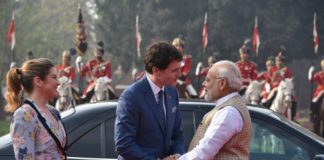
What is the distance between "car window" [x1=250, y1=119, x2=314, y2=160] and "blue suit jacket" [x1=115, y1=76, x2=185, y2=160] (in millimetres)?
1651

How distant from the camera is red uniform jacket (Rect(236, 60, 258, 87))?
20641mm

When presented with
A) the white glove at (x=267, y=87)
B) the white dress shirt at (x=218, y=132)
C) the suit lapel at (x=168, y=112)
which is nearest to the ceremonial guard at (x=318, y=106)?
the white glove at (x=267, y=87)

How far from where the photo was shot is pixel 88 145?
6.30 metres

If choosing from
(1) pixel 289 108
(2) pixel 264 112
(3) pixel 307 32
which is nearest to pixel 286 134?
(2) pixel 264 112

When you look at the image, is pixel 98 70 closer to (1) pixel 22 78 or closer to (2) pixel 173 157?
(2) pixel 173 157

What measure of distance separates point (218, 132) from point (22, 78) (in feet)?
3.79

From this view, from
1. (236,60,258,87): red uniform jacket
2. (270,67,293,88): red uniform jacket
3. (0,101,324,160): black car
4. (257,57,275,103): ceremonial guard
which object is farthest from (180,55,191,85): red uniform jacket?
(0,101,324,160): black car

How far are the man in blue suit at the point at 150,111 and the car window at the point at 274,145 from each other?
1.63 metres

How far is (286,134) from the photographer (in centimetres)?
630

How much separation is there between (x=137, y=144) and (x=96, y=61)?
16.4 metres

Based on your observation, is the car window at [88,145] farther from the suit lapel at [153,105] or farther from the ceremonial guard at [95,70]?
the ceremonial guard at [95,70]

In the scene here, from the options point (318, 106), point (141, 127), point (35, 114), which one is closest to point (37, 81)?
point (35, 114)

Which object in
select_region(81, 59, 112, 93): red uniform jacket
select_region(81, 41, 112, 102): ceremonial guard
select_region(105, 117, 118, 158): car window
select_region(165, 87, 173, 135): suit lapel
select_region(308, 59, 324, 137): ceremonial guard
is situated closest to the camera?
→ select_region(165, 87, 173, 135): suit lapel

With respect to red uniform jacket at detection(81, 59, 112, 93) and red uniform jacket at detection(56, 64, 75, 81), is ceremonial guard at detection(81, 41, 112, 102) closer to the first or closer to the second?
red uniform jacket at detection(81, 59, 112, 93)
